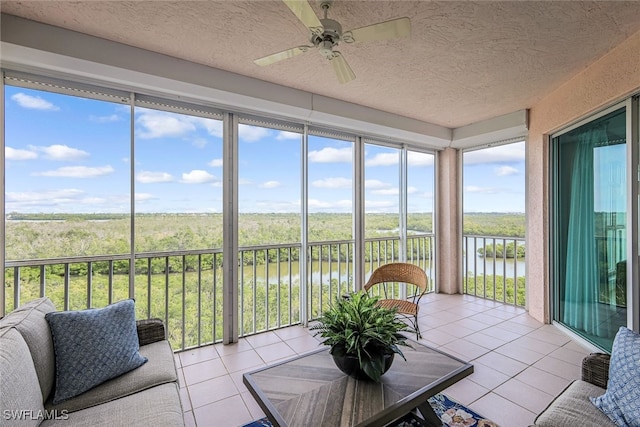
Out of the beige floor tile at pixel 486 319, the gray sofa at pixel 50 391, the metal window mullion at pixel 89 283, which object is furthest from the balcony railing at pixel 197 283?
the beige floor tile at pixel 486 319

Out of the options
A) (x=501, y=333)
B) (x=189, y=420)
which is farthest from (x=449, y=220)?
(x=189, y=420)

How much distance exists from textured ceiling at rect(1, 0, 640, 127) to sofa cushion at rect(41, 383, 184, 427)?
2205 mm

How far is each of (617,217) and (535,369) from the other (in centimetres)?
146

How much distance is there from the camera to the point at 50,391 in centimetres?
150

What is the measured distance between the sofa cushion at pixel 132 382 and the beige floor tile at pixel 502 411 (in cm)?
199

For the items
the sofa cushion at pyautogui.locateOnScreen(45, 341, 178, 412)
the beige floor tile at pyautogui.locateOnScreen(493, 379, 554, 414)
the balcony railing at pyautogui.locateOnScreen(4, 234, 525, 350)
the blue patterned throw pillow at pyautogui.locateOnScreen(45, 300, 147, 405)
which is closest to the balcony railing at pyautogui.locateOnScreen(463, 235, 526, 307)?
the balcony railing at pyautogui.locateOnScreen(4, 234, 525, 350)

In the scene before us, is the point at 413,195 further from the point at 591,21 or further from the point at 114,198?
the point at 114,198

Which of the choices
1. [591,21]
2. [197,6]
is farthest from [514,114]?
[197,6]

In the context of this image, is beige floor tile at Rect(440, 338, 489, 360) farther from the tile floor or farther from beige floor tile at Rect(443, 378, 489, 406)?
beige floor tile at Rect(443, 378, 489, 406)

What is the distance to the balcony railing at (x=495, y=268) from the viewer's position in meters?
4.27

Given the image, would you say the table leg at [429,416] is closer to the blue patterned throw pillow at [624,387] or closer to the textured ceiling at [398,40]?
the blue patterned throw pillow at [624,387]

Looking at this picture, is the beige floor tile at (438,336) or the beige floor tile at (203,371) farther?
the beige floor tile at (438,336)

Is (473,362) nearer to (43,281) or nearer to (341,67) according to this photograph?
(341,67)

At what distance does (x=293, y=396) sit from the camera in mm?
1493
